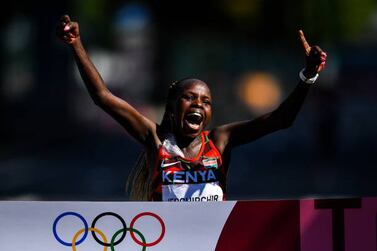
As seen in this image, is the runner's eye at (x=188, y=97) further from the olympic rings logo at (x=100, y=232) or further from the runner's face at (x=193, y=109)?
the olympic rings logo at (x=100, y=232)

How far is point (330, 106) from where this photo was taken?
18.1 metres

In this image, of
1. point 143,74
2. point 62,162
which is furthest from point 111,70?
point 62,162

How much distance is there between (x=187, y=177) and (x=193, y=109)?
1.13 feet

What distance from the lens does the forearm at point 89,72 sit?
173 inches

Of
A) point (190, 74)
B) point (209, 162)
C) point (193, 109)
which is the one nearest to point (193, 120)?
point (193, 109)

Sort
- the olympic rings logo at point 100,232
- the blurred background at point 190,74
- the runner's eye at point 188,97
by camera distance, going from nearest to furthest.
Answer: the olympic rings logo at point 100,232, the runner's eye at point 188,97, the blurred background at point 190,74

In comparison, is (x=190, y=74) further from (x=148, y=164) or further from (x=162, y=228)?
(x=162, y=228)

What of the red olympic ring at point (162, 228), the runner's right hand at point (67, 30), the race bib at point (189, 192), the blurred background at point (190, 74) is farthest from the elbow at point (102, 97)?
the blurred background at point (190, 74)

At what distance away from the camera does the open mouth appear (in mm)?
4422

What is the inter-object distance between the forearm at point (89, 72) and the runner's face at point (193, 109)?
1.29 feet

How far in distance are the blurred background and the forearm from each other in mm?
10795

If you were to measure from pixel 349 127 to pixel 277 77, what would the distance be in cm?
468

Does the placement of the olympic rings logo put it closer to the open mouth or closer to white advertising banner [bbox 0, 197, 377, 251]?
white advertising banner [bbox 0, 197, 377, 251]

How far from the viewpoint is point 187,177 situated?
4371 millimetres
